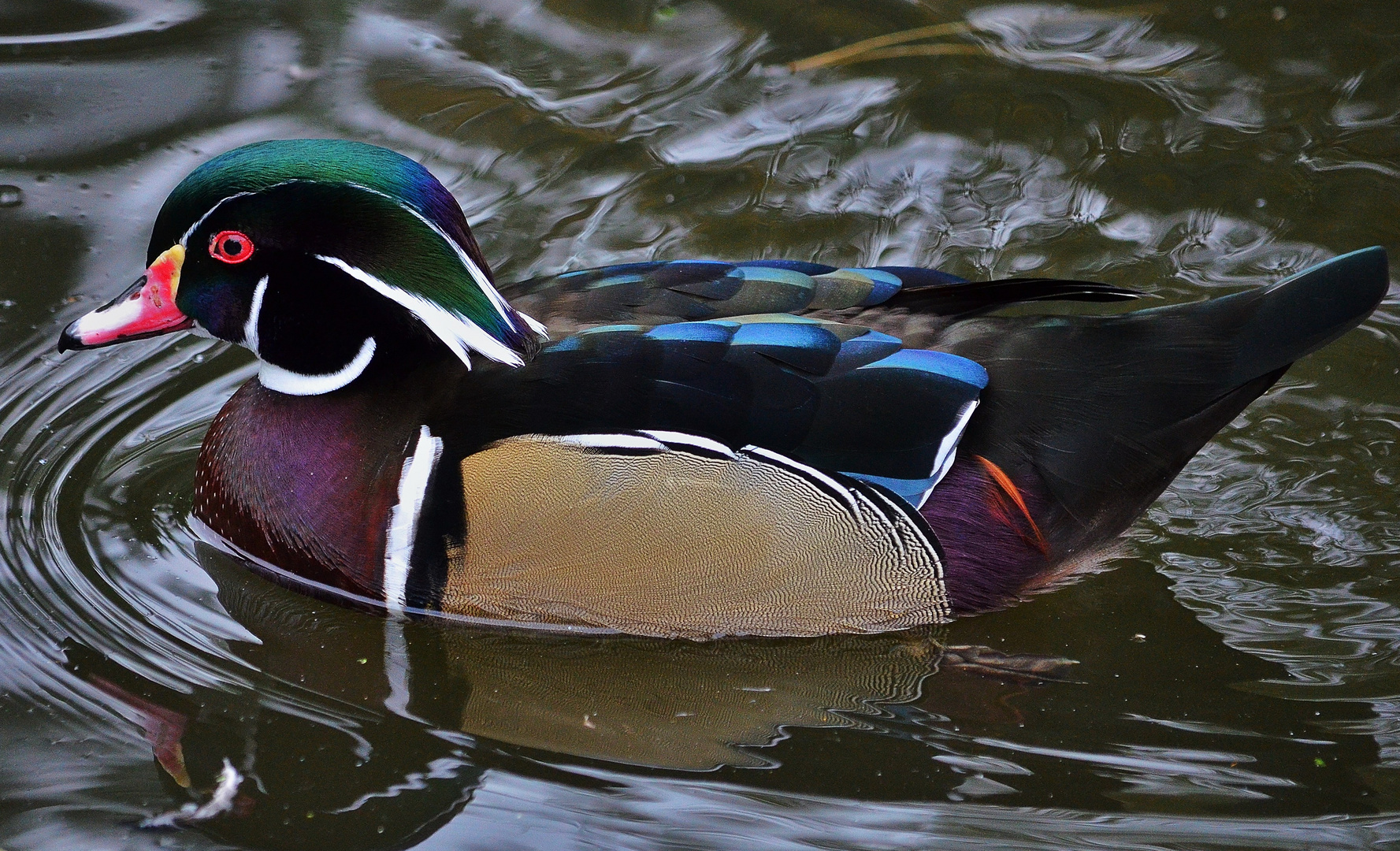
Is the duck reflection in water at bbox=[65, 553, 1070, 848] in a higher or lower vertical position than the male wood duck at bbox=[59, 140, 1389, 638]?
lower

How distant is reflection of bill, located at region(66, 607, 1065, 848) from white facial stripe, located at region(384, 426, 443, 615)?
0.23 meters

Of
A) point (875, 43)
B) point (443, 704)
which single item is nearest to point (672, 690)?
point (443, 704)

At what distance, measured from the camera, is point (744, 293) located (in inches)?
153

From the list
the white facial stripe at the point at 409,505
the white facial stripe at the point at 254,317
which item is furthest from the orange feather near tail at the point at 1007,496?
the white facial stripe at the point at 254,317

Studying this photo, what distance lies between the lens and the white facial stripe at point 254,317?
374 centimetres

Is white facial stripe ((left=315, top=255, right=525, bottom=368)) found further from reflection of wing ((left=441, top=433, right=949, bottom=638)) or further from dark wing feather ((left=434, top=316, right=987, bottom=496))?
reflection of wing ((left=441, top=433, right=949, bottom=638))

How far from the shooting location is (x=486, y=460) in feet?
11.7

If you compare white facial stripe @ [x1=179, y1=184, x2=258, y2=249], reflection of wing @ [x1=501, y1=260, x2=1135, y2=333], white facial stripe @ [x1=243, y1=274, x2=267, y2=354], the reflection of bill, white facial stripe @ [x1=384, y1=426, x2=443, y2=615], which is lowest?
the reflection of bill

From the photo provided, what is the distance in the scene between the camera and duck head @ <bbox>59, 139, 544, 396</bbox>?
356 centimetres

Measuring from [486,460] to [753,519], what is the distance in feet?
2.21

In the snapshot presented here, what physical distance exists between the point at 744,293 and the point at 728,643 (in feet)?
3.06

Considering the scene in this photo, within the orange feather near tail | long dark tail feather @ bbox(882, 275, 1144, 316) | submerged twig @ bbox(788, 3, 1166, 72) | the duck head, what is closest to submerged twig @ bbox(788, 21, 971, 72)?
submerged twig @ bbox(788, 3, 1166, 72)

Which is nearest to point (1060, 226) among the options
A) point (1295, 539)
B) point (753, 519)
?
point (1295, 539)

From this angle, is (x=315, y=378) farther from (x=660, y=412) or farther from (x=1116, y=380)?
(x=1116, y=380)
